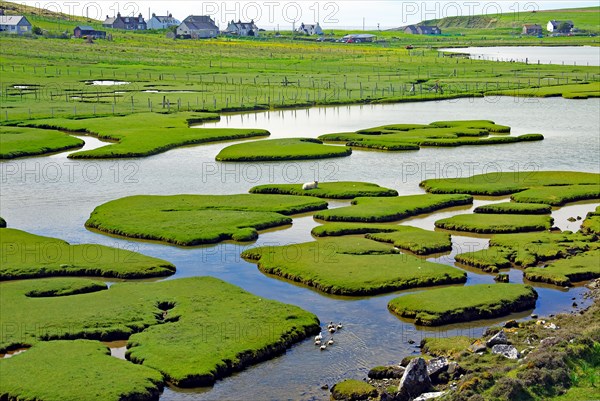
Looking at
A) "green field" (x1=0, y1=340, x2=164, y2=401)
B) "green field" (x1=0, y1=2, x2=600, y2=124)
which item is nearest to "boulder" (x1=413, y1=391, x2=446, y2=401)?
"green field" (x1=0, y1=340, x2=164, y2=401)

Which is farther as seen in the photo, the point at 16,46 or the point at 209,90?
the point at 16,46

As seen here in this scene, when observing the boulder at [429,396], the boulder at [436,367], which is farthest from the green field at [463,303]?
the boulder at [429,396]

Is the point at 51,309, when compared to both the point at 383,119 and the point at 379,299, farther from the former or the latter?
the point at 383,119

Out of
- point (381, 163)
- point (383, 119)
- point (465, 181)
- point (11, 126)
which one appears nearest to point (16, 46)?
point (11, 126)


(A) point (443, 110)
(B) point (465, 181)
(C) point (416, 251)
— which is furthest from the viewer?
(A) point (443, 110)

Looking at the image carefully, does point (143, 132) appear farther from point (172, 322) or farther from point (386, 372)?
point (386, 372)

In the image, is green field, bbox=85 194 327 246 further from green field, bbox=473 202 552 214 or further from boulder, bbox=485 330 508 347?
boulder, bbox=485 330 508 347

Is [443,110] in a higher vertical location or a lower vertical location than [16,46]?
lower

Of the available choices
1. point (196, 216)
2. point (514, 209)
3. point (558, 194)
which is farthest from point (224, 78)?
point (514, 209)
